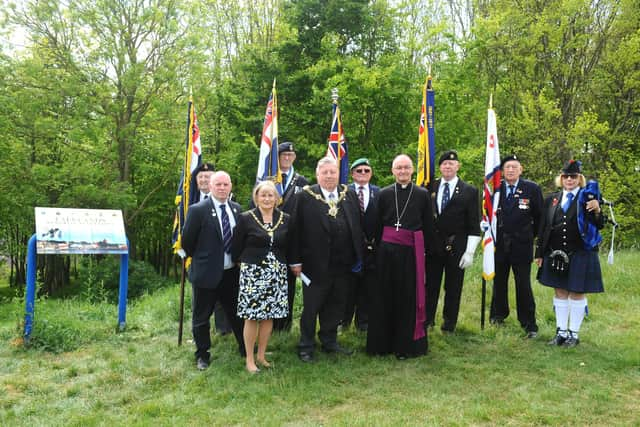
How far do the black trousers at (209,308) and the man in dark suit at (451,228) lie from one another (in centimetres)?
220

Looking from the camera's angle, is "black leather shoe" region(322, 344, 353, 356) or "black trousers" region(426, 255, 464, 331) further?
"black trousers" region(426, 255, 464, 331)

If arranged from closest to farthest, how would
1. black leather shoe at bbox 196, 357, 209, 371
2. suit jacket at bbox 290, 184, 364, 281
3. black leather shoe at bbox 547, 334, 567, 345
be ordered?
black leather shoe at bbox 196, 357, 209, 371 → suit jacket at bbox 290, 184, 364, 281 → black leather shoe at bbox 547, 334, 567, 345

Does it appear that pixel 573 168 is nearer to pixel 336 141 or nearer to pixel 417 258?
pixel 417 258

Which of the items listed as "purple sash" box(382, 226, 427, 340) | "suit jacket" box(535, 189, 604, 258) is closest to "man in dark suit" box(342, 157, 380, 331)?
"purple sash" box(382, 226, 427, 340)

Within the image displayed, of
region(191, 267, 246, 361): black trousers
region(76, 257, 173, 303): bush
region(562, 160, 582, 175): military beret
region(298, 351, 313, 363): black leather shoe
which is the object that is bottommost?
region(76, 257, 173, 303): bush

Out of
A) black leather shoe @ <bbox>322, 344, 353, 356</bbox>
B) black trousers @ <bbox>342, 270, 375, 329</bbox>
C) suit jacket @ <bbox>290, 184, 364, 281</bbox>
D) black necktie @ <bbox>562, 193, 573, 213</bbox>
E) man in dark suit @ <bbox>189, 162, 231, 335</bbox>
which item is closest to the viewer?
suit jacket @ <bbox>290, 184, 364, 281</bbox>

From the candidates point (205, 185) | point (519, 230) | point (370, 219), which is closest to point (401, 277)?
point (370, 219)

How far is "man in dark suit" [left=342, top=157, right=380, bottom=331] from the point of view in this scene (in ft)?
17.9

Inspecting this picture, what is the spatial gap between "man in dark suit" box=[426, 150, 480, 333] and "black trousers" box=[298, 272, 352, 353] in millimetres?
1171

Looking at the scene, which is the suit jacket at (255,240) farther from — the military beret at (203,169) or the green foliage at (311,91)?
the green foliage at (311,91)

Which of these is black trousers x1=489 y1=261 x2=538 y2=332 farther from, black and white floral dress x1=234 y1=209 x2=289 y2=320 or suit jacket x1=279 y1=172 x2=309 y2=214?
black and white floral dress x1=234 y1=209 x2=289 y2=320

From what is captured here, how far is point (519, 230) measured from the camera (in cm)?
598

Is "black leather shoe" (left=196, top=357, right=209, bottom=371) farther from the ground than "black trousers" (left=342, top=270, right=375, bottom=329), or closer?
closer

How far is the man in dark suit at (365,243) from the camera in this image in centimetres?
545
